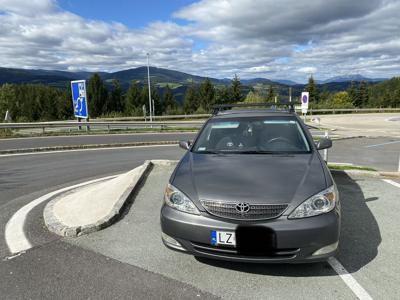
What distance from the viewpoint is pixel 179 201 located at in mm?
3398

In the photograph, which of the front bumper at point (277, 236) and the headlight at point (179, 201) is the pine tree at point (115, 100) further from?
the front bumper at point (277, 236)

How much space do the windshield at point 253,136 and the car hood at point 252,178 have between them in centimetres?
28

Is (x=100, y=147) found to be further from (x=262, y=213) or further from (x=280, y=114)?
(x=262, y=213)

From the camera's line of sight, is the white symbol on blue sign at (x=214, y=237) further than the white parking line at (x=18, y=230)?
No

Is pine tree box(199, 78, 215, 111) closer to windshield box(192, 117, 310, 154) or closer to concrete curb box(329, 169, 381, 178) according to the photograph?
concrete curb box(329, 169, 381, 178)

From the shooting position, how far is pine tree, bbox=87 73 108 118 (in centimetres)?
8400

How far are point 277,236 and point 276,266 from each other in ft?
2.17

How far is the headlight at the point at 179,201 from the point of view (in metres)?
3.26

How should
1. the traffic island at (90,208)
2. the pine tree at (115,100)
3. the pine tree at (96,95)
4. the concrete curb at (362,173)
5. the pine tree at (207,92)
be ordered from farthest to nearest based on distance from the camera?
the pine tree at (115,100) → the pine tree at (96,95) → the pine tree at (207,92) → the concrete curb at (362,173) → the traffic island at (90,208)

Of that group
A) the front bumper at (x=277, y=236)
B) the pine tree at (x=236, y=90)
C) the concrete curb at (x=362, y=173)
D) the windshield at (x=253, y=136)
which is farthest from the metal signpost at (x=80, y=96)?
the pine tree at (x=236, y=90)

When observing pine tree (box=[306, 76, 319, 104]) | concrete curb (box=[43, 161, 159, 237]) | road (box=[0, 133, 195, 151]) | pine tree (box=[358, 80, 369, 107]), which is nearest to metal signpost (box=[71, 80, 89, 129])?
road (box=[0, 133, 195, 151])

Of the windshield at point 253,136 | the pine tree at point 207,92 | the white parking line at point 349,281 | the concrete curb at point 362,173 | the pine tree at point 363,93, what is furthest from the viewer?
the pine tree at point 363,93

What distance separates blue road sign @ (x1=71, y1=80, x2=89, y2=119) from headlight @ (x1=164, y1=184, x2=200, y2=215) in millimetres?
20984

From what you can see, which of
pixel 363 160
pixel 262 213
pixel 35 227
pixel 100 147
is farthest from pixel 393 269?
pixel 100 147
